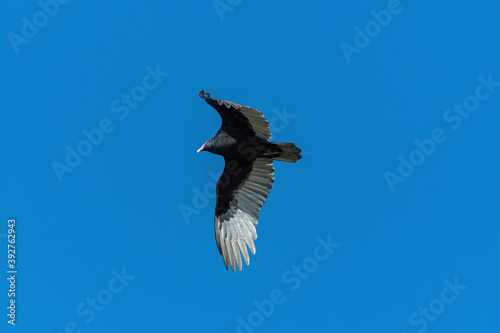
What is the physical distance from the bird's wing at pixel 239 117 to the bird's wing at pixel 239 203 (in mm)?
915

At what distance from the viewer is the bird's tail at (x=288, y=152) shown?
13109 millimetres

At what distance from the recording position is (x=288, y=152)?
13.2 metres

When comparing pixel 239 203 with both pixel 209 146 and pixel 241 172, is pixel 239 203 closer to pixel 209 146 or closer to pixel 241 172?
pixel 241 172

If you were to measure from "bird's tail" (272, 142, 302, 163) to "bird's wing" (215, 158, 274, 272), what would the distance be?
397 mm

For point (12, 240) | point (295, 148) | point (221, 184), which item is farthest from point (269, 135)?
point (12, 240)

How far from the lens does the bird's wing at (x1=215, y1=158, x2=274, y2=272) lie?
44.7 ft

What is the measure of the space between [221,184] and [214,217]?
2.20ft

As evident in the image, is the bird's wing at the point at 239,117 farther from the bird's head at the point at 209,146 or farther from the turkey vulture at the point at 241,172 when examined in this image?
the bird's head at the point at 209,146

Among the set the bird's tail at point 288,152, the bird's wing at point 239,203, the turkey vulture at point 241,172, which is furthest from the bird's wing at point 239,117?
the bird's wing at point 239,203

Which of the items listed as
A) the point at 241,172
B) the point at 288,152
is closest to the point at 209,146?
the point at 241,172

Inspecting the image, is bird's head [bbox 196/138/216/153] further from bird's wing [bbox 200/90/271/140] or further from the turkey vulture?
bird's wing [bbox 200/90/271/140]

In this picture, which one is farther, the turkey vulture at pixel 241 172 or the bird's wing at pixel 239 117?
the turkey vulture at pixel 241 172

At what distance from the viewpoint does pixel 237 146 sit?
1322cm

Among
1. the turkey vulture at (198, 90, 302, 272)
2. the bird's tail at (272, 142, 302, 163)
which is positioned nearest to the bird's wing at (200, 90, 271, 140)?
the turkey vulture at (198, 90, 302, 272)
